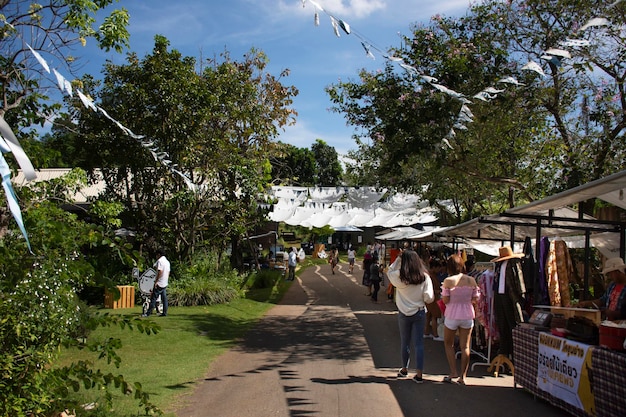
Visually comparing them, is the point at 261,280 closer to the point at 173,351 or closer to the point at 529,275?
the point at 173,351

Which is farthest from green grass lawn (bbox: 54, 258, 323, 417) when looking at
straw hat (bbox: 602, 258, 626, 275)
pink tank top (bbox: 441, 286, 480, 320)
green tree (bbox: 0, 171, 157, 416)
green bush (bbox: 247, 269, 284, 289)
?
green bush (bbox: 247, 269, 284, 289)

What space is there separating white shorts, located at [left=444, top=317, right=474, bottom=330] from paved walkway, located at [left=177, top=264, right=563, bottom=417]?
79 cm

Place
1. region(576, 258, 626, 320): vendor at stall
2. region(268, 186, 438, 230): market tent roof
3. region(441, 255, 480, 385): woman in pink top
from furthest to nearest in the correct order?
region(268, 186, 438, 230): market tent roof, region(441, 255, 480, 385): woman in pink top, region(576, 258, 626, 320): vendor at stall

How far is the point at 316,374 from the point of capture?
328 inches

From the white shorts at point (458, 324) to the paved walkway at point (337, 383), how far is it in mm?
790

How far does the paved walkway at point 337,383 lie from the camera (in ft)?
21.1

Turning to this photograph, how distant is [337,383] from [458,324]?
188 centimetres

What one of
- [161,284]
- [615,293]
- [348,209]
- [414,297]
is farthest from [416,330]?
[348,209]

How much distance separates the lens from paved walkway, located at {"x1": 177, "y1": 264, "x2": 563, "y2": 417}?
21.1 feet

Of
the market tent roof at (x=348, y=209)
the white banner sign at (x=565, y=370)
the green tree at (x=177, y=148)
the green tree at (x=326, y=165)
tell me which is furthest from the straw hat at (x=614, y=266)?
the green tree at (x=326, y=165)

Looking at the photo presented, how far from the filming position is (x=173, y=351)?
34.2 feet

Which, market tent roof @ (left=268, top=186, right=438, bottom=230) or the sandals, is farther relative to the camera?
market tent roof @ (left=268, top=186, right=438, bottom=230)

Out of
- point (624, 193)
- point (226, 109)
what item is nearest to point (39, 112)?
point (624, 193)

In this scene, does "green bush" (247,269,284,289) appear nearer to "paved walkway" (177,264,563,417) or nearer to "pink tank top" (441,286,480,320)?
"paved walkway" (177,264,563,417)
